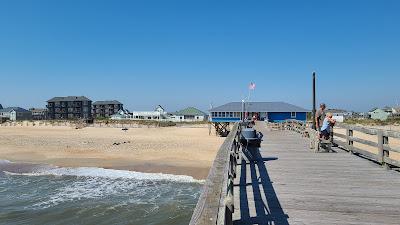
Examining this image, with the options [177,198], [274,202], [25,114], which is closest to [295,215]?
[274,202]

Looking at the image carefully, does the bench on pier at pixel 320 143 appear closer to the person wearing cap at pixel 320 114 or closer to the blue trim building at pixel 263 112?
the person wearing cap at pixel 320 114

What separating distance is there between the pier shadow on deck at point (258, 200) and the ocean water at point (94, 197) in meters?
5.18

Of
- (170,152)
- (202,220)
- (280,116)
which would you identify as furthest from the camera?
(280,116)

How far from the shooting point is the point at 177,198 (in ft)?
50.8

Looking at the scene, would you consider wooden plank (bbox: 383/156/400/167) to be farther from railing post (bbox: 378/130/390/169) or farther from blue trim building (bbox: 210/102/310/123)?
blue trim building (bbox: 210/102/310/123)

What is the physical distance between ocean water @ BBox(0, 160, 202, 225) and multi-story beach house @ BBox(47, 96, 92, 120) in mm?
106957

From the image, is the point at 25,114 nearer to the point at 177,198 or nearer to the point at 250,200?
the point at 177,198

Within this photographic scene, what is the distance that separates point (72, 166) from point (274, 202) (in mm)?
21461

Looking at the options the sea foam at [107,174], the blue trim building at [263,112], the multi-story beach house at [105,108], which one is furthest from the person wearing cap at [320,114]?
the multi-story beach house at [105,108]

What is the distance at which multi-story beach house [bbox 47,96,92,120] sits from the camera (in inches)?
4948

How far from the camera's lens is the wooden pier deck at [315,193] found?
487 cm

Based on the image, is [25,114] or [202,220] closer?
[202,220]

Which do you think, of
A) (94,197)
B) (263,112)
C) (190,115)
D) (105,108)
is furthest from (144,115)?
(94,197)

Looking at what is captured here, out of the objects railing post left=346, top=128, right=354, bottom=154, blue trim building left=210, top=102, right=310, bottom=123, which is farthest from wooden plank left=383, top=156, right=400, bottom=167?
blue trim building left=210, top=102, right=310, bottom=123
